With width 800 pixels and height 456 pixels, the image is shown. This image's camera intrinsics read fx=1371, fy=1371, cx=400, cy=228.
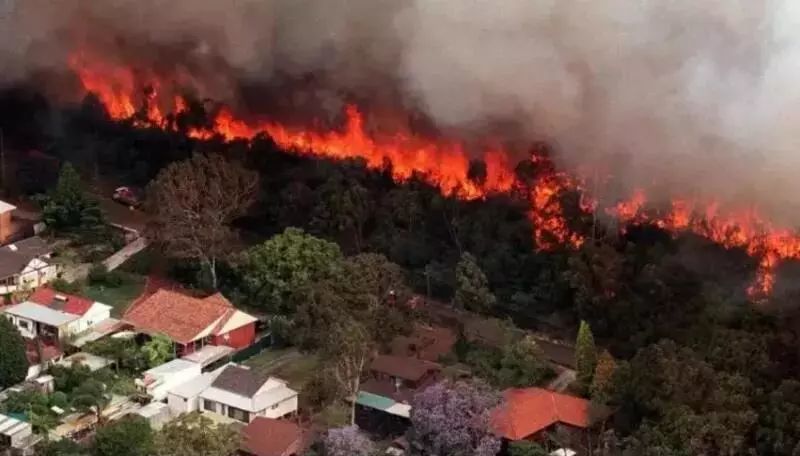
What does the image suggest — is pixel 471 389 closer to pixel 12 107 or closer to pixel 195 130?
pixel 195 130

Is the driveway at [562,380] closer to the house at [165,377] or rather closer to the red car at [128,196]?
the house at [165,377]

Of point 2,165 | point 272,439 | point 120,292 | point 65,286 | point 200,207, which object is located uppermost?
point 2,165

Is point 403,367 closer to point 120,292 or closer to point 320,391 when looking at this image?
point 320,391

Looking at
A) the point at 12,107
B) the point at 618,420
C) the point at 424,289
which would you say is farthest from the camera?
the point at 12,107

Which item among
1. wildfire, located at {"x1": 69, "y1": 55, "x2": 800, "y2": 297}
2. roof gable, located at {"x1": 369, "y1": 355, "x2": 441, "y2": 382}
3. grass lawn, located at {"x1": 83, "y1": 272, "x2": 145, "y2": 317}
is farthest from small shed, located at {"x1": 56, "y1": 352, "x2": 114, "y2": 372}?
wildfire, located at {"x1": 69, "y1": 55, "x2": 800, "y2": 297}

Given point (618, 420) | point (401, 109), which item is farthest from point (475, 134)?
point (618, 420)

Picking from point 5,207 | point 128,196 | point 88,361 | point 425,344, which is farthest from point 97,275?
point 425,344

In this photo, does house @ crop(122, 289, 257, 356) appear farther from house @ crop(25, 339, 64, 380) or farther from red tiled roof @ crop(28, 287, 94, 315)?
house @ crop(25, 339, 64, 380)
